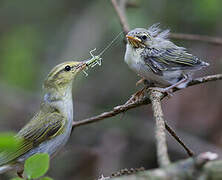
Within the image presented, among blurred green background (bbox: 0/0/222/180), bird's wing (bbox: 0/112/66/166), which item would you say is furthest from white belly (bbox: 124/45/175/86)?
blurred green background (bbox: 0/0/222/180)

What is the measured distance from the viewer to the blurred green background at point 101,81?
8336mm

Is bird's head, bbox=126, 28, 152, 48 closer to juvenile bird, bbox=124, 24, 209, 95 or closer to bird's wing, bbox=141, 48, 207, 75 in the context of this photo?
juvenile bird, bbox=124, 24, 209, 95

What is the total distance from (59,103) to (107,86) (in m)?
5.18

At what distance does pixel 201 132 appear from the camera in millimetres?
8648

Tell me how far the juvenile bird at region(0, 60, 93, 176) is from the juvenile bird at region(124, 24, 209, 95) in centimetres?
67

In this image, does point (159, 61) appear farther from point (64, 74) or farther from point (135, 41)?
point (64, 74)

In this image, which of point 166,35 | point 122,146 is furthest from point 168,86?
point 122,146

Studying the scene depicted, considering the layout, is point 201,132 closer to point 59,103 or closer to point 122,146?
point 122,146

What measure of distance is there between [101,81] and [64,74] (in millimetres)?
5223

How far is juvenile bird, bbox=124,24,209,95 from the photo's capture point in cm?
458

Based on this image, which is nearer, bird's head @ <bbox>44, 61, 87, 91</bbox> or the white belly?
the white belly

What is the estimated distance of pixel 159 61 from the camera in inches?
185

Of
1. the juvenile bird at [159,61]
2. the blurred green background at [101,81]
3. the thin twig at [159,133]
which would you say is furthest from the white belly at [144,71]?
the blurred green background at [101,81]

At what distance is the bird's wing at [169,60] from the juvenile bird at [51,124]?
2.71ft
